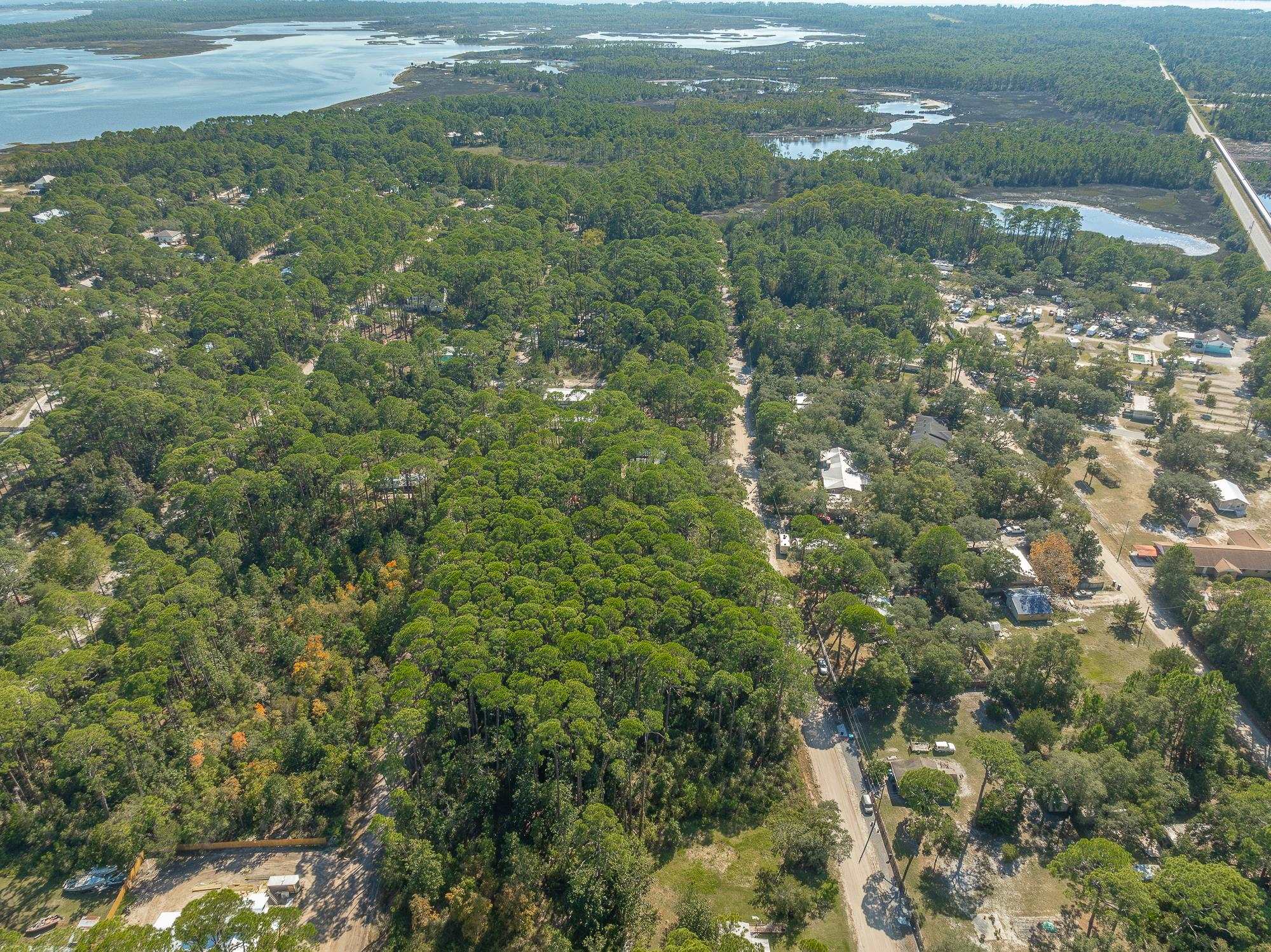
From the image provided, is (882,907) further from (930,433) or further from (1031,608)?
(930,433)

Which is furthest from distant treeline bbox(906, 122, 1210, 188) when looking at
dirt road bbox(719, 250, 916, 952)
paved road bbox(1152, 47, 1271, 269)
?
dirt road bbox(719, 250, 916, 952)

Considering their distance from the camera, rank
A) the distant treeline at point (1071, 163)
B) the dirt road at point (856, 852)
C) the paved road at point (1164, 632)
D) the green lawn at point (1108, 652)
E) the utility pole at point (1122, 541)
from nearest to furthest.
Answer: the dirt road at point (856, 852)
the paved road at point (1164, 632)
the green lawn at point (1108, 652)
the utility pole at point (1122, 541)
the distant treeline at point (1071, 163)

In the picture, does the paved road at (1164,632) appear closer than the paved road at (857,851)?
No

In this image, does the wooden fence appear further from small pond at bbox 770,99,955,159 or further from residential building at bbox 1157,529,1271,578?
small pond at bbox 770,99,955,159

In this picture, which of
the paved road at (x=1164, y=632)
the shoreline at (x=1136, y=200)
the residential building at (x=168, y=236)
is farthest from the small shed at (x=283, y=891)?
the shoreline at (x=1136, y=200)

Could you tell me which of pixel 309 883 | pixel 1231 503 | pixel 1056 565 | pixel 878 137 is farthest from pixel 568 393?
pixel 878 137

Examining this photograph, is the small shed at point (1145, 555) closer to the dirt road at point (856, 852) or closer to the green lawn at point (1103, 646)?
the green lawn at point (1103, 646)

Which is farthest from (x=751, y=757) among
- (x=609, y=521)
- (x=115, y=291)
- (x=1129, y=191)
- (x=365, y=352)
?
(x=1129, y=191)
